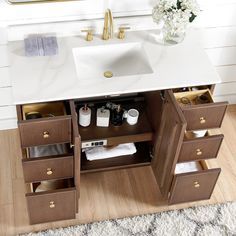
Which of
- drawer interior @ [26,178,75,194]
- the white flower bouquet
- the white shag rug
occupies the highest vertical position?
the white flower bouquet

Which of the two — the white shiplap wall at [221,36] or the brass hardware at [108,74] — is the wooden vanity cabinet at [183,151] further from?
the white shiplap wall at [221,36]

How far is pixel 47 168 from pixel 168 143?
0.58 meters

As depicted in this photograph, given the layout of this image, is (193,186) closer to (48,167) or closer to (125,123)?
(125,123)

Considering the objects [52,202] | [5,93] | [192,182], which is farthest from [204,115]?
[5,93]

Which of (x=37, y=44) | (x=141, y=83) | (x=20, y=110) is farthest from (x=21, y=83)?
(x=141, y=83)

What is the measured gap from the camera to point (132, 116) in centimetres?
240

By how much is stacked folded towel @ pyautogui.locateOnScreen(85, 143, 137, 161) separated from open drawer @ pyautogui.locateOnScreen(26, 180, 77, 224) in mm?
198

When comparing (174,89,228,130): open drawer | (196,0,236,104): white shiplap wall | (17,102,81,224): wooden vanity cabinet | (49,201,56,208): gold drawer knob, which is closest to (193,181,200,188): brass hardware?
(174,89,228,130): open drawer

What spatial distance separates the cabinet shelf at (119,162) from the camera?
2.50 metres

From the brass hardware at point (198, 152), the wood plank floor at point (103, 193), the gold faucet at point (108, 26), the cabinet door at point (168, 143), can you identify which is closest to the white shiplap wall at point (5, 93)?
the wood plank floor at point (103, 193)

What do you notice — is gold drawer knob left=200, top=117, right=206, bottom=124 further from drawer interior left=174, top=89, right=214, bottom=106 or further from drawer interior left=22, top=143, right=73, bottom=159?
drawer interior left=22, top=143, right=73, bottom=159

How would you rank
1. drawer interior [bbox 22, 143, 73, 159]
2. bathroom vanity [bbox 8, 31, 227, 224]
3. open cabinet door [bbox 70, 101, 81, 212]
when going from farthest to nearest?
drawer interior [bbox 22, 143, 73, 159] < bathroom vanity [bbox 8, 31, 227, 224] < open cabinet door [bbox 70, 101, 81, 212]

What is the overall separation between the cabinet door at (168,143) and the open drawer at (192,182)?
43 mm

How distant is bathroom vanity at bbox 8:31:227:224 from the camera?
6.82ft
